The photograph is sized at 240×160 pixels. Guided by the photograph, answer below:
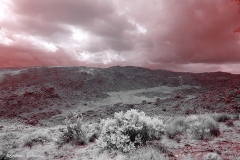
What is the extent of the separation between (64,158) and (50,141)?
131 inches

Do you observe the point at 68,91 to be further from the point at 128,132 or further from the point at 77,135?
the point at 128,132

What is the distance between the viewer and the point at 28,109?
28453 mm

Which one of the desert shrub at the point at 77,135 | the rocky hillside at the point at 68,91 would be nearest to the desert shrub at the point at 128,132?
the desert shrub at the point at 77,135

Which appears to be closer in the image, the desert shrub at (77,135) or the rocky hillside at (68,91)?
the desert shrub at (77,135)

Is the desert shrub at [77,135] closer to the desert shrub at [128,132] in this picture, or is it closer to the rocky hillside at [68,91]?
the desert shrub at [128,132]

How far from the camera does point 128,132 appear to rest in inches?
275

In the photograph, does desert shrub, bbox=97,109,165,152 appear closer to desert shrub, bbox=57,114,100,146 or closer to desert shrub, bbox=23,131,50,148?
desert shrub, bbox=57,114,100,146

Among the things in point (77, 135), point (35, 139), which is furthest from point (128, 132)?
point (35, 139)

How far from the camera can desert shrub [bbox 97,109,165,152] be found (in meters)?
6.43

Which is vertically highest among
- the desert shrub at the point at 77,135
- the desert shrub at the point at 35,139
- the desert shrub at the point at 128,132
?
the desert shrub at the point at 128,132

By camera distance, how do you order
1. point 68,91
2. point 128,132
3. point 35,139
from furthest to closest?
1. point 68,91
2. point 35,139
3. point 128,132

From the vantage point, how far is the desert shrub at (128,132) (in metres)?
6.43

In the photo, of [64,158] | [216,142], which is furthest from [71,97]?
[216,142]

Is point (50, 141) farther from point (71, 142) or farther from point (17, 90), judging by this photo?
point (17, 90)
